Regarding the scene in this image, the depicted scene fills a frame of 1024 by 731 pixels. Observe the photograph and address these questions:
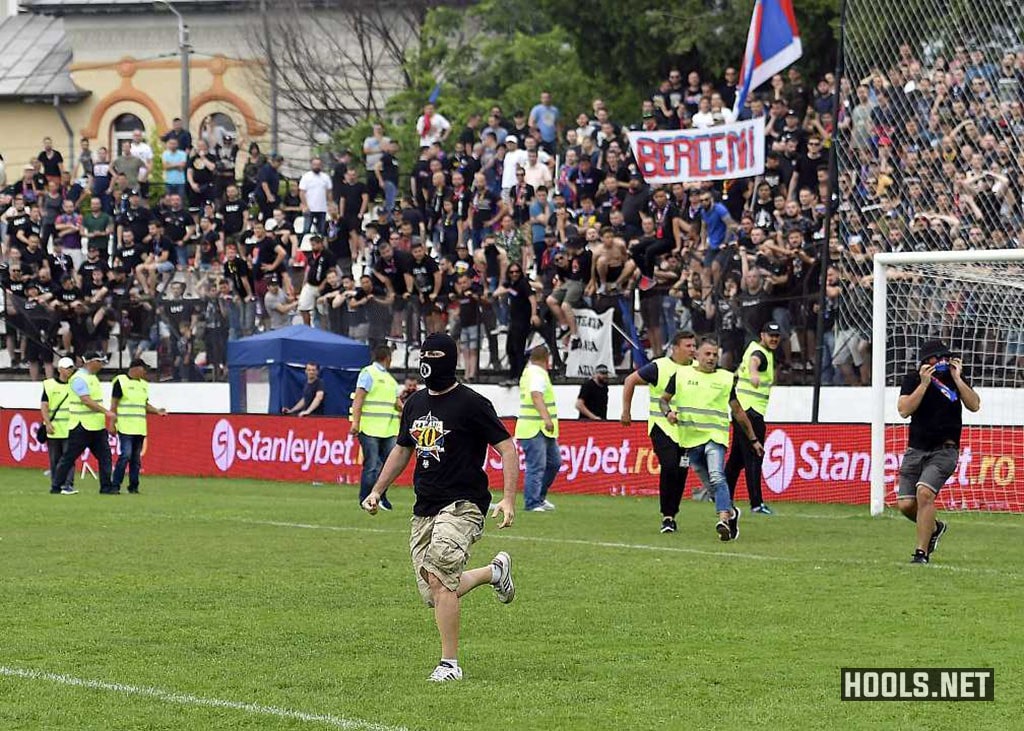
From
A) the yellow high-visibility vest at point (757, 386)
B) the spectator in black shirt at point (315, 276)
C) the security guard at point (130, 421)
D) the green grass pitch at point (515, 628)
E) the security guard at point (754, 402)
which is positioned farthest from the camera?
the spectator in black shirt at point (315, 276)

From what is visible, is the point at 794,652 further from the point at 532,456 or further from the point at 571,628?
the point at 532,456

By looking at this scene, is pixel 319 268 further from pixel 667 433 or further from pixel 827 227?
pixel 667 433

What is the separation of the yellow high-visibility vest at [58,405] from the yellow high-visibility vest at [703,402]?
1125 cm

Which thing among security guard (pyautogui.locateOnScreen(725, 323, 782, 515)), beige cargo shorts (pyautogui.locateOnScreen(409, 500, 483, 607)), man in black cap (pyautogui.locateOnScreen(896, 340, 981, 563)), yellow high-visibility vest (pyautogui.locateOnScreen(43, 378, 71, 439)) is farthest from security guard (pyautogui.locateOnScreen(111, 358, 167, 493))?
beige cargo shorts (pyautogui.locateOnScreen(409, 500, 483, 607))

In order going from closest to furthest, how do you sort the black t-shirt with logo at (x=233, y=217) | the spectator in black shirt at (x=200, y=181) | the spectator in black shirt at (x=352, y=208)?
1. the spectator in black shirt at (x=352, y=208)
2. the black t-shirt with logo at (x=233, y=217)
3. the spectator in black shirt at (x=200, y=181)

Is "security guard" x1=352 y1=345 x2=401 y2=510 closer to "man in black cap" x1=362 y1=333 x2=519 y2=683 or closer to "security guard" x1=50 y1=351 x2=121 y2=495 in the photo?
"security guard" x1=50 y1=351 x2=121 y2=495

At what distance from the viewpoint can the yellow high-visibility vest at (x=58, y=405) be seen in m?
25.4

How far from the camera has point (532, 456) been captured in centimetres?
2098

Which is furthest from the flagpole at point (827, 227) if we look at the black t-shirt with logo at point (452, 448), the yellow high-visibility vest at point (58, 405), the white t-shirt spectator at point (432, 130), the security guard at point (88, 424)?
the black t-shirt with logo at point (452, 448)

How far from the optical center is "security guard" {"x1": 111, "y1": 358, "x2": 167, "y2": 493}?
945 inches

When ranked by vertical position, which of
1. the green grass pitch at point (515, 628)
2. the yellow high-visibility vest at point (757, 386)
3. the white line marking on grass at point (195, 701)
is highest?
the yellow high-visibility vest at point (757, 386)

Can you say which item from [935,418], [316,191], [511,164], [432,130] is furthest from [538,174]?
[935,418]

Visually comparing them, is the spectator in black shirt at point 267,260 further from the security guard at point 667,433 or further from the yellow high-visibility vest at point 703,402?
the yellow high-visibility vest at point 703,402

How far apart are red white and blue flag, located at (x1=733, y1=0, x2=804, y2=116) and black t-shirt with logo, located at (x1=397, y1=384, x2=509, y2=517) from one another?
52.7ft
